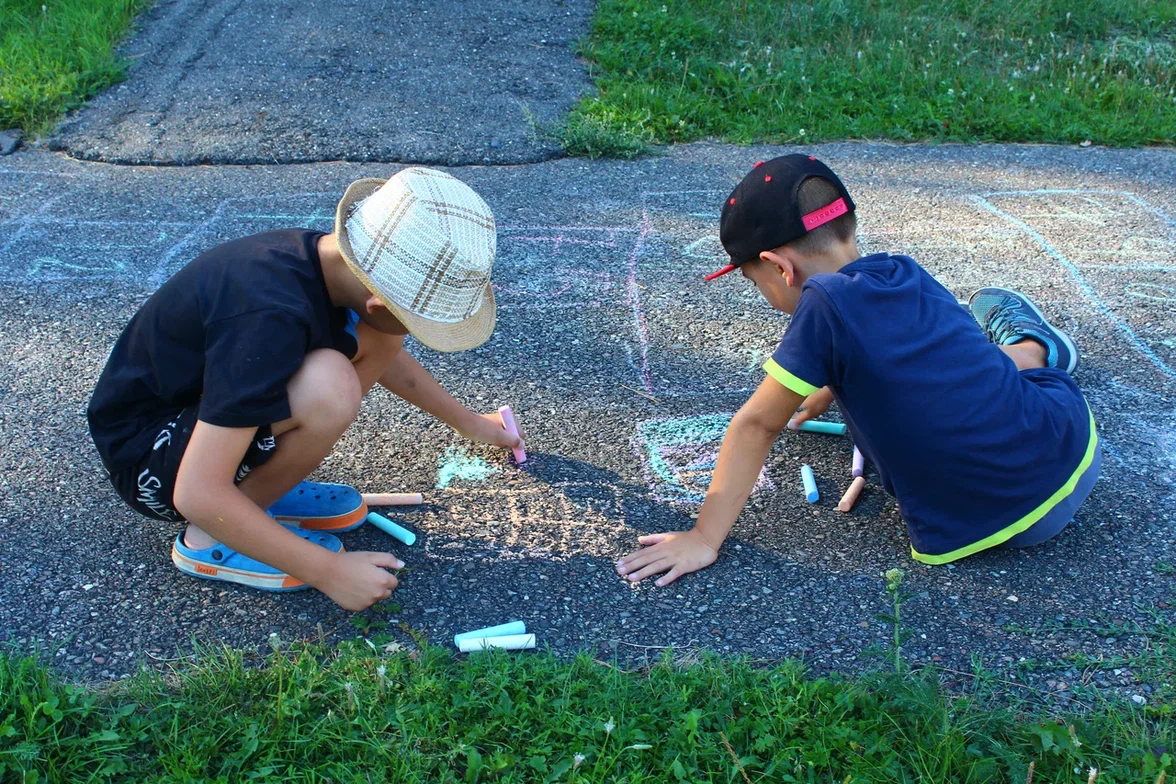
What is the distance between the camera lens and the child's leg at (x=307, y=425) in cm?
219

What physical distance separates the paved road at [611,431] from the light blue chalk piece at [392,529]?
0.15 feet

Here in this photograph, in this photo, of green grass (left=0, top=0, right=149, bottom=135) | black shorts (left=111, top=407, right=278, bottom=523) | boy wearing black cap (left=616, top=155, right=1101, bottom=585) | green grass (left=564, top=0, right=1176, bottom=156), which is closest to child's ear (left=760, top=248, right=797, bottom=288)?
boy wearing black cap (left=616, top=155, right=1101, bottom=585)

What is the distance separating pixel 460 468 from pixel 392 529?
14.8 inches

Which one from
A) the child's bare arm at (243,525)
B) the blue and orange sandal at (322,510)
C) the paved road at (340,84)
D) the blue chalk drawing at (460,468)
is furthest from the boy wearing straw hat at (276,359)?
the paved road at (340,84)

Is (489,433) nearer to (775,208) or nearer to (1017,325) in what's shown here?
(775,208)

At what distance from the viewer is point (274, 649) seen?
2.19 metres

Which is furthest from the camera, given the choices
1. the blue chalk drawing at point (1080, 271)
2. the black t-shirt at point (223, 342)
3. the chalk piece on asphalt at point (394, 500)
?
the blue chalk drawing at point (1080, 271)

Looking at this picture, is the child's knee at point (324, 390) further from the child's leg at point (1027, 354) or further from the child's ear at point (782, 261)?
the child's leg at point (1027, 354)

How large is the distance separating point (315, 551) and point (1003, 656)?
1.55 m

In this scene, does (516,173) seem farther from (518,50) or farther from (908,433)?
(908,433)

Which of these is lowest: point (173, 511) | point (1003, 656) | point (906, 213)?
point (906, 213)

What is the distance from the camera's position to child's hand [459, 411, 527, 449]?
A: 295 cm

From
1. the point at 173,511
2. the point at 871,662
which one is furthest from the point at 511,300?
the point at 871,662

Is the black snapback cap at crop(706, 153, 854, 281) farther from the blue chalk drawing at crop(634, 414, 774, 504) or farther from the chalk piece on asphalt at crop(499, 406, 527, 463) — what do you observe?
the chalk piece on asphalt at crop(499, 406, 527, 463)
